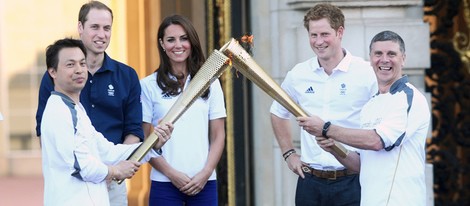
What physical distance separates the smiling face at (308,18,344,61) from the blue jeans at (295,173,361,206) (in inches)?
25.5

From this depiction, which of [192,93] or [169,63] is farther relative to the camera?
[169,63]

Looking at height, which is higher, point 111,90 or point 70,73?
point 70,73

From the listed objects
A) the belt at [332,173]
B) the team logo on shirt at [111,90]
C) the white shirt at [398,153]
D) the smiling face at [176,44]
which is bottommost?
the belt at [332,173]

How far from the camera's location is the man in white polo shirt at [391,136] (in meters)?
6.96

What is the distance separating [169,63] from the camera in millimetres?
8102

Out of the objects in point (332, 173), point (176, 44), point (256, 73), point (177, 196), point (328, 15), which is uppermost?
point (328, 15)

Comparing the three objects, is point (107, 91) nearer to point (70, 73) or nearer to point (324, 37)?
point (70, 73)

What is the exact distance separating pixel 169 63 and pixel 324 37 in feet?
3.01

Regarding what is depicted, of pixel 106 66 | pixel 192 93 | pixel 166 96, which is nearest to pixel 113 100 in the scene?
pixel 106 66

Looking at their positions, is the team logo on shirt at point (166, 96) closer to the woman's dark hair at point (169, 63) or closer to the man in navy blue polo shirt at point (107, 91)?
the woman's dark hair at point (169, 63)

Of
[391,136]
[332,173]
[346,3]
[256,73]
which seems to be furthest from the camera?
[346,3]

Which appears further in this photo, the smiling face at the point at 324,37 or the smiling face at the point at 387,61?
the smiling face at the point at 324,37

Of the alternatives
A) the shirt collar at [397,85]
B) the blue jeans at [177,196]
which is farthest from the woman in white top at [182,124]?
the shirt collar at [397,85]

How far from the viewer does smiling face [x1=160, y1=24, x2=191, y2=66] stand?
802cm
